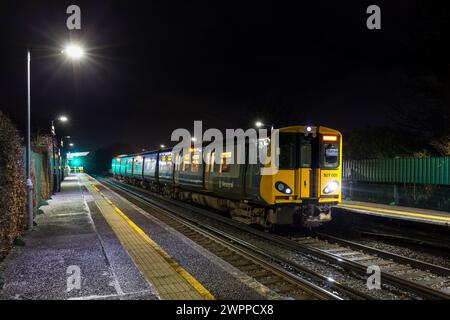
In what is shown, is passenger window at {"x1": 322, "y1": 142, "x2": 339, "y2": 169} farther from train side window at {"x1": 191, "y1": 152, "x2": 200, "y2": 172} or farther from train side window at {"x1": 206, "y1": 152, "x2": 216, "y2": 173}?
train side window at {"x1": 191, "y1": 152, "x2": 200, "y2": 172}

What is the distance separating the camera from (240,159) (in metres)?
12.4

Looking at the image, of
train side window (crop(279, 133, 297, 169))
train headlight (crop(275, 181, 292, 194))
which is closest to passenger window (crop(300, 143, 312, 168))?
train side window (crop(279, 133, 297, 169))

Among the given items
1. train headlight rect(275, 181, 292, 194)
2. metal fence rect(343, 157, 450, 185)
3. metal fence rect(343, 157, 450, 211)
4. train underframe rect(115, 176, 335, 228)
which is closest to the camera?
train headlight rect(275, 181, 292, 194)

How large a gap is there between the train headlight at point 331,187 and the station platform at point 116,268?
419cm

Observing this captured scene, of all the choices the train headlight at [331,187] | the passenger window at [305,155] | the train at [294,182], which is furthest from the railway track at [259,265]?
the train headlight at [331,187]

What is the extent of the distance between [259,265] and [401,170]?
1332 centimetres

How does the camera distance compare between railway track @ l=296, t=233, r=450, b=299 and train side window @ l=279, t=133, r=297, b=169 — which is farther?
train side window @ l=279, t=133, r=297, b=169

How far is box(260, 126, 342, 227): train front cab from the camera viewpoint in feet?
35.3

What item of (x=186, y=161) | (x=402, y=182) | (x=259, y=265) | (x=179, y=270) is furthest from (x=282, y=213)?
(x=402, y=182)

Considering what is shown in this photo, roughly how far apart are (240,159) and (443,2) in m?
15.6

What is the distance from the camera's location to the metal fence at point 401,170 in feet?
55.4

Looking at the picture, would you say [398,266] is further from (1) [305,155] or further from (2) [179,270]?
(2) [179,270]

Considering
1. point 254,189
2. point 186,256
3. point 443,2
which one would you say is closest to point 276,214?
point 254,189
